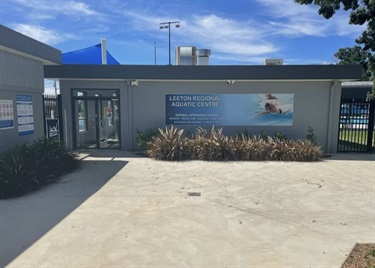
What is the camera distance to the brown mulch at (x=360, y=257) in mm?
3458

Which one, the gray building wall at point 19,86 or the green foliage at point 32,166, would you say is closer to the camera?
the green foliage at point 32,166

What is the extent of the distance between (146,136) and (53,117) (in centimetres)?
379

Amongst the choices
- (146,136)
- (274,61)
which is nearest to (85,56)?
(146,136)

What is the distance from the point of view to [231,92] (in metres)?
11.8

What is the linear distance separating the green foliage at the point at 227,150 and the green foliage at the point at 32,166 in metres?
3.02

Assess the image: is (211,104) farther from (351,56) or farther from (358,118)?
(351,56)

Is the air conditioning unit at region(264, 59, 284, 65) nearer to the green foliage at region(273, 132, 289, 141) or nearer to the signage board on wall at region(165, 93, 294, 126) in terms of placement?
the signage board on wall at region(165, 93, 294, 126)

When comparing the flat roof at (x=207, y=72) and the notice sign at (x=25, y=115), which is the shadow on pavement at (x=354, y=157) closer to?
the flat roof at (x=207, y=72)

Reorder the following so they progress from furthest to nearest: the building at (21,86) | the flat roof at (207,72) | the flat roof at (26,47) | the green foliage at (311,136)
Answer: the green foliage at (311,136)
the flat roof at (207,72)
the building at (21,86)
the flat roof at (26,47)

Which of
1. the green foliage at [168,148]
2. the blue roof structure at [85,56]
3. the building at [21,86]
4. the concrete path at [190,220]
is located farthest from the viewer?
the blue roof structure at [85,56]

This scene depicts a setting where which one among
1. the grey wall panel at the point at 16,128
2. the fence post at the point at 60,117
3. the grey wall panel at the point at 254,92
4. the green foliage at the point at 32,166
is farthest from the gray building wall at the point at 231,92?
the green foliage at the point at 32,166

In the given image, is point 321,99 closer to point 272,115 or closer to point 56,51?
point 272,115

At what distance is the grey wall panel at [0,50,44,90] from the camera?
299 inches

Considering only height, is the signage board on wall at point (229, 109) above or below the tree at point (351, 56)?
below
